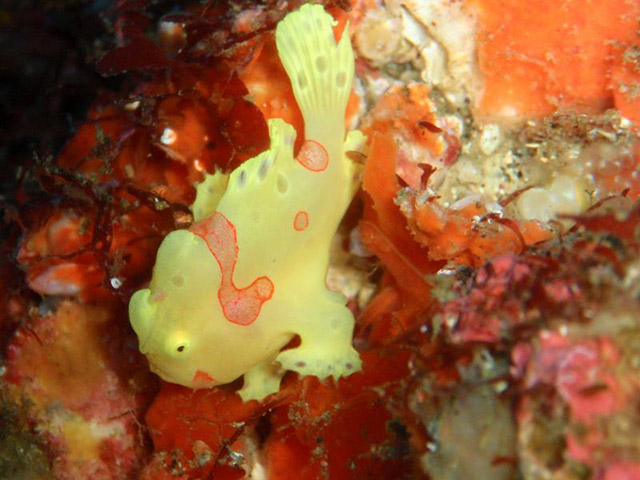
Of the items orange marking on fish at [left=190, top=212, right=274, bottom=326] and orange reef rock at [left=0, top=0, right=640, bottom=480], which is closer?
orange marking on fish at [left=190, top=212, right=274, bottom=326]

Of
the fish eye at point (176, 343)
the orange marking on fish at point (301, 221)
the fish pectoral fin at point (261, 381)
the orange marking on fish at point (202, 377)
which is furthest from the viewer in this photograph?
the fish pectoral fin at point (261, 381)

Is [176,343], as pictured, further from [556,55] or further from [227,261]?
[556,55]

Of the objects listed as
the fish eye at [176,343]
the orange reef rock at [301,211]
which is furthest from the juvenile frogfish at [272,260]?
the orange reef rock at [301,211]

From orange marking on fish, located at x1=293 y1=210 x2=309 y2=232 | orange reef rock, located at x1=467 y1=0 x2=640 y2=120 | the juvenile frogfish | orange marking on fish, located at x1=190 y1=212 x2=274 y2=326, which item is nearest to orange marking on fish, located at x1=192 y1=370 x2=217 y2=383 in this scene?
the juvenile frogfish

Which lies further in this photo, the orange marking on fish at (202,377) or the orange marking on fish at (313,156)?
the orange marking on fish at (313,156)

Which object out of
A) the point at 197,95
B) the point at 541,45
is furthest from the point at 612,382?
the point at 197,95

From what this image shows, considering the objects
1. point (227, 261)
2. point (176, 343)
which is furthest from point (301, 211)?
point (176, 343)

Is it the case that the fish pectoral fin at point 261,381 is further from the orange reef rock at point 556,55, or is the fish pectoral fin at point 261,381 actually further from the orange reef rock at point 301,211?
the orange reef rock at point 556,55

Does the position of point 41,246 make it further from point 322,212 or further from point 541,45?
point 541,45

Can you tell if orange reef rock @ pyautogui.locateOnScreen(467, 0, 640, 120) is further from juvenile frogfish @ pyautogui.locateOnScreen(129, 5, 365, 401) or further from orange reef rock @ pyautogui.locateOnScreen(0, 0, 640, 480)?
juvenile frogfish @ pyautogui.locateOnScreen(129, 5, 365, 401)
